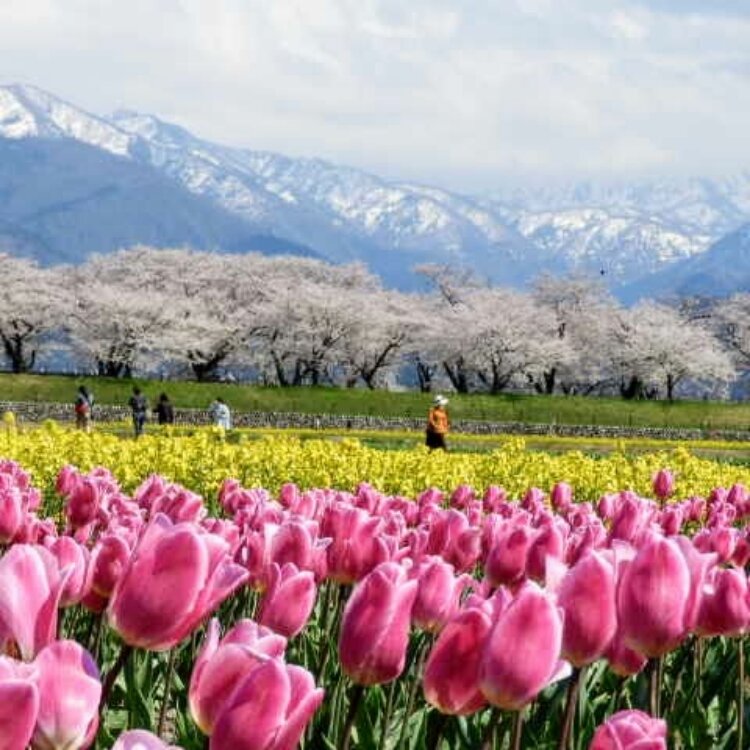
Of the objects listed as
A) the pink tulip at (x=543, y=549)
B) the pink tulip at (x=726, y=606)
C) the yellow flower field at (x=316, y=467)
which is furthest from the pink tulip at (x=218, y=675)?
the yellow flower field at (x=316, y=467)

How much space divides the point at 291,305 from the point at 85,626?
225 feet

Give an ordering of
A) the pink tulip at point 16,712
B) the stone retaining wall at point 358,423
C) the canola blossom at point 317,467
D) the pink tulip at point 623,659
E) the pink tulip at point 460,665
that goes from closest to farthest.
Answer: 1. the pink tulip at point 16,712
2. the pink tulip at point 460,665
3. the pink tulip at point 623,659
4. the canola blossom at point 317,467
5. the stone retaining wall at point 358,423

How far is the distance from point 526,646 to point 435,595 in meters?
1.07

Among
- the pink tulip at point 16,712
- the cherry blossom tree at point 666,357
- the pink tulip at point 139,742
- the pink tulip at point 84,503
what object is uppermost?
the cherry blossom tree at point 666,357

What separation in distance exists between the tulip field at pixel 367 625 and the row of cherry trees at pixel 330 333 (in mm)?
65484

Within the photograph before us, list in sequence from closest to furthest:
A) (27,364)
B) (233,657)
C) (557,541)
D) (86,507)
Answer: (233,657), (557,541), (86,507), (27,364)

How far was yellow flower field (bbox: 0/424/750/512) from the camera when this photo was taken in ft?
41.9

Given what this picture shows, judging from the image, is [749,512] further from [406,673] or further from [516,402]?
[516,402]

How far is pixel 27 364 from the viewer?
81188 millimetres

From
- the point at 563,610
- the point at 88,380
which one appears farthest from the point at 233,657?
the point at 88,380

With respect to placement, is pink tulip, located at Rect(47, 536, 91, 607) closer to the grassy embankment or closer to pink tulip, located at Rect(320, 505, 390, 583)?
pink tulip, located at Rect(320, 505, 390, 583)

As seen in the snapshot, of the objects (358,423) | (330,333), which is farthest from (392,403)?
(330,333)

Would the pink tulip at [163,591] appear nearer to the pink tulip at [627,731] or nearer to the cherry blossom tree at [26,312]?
the pink tulip at [627,731]

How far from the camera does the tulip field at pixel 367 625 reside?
72.7 inches
